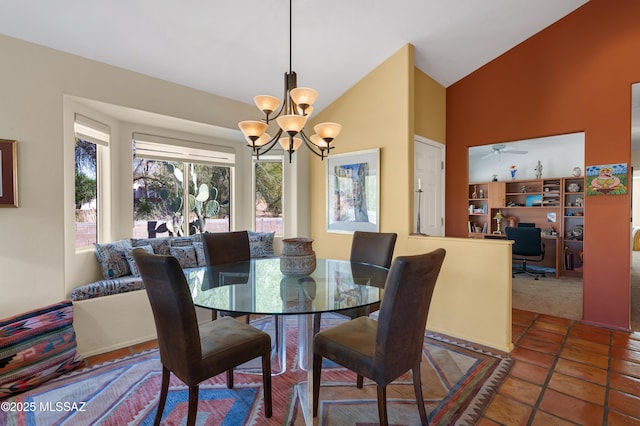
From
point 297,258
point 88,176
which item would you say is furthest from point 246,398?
point 88,176

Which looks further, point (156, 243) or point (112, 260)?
point (156, 243)

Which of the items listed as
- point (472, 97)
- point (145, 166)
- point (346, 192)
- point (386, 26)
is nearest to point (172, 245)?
point (145, 166)

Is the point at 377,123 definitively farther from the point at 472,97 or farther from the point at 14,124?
the point at 14,124

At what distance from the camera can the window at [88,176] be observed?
9.87 ft

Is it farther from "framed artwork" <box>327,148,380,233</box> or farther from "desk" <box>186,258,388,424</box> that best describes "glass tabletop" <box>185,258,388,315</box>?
"framed artwork" <box>327,148,380,233</box>

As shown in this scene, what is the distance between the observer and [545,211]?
612cm

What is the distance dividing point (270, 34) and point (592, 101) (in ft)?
11.3

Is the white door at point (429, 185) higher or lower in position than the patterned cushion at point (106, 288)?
higher

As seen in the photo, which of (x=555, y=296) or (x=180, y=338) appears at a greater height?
(x=180, y=338)

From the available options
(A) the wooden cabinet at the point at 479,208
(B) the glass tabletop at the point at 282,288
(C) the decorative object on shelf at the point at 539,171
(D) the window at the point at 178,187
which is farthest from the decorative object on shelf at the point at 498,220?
(D) the window at the point at 178,187

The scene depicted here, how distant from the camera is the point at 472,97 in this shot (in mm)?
4137

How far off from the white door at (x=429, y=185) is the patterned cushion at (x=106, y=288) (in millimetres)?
2897

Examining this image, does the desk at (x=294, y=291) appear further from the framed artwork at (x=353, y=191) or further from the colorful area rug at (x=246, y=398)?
the framed artwork at (x=353, y=191)

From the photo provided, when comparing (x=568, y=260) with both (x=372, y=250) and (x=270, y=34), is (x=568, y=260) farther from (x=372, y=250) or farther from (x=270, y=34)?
(x=270, y=34)
